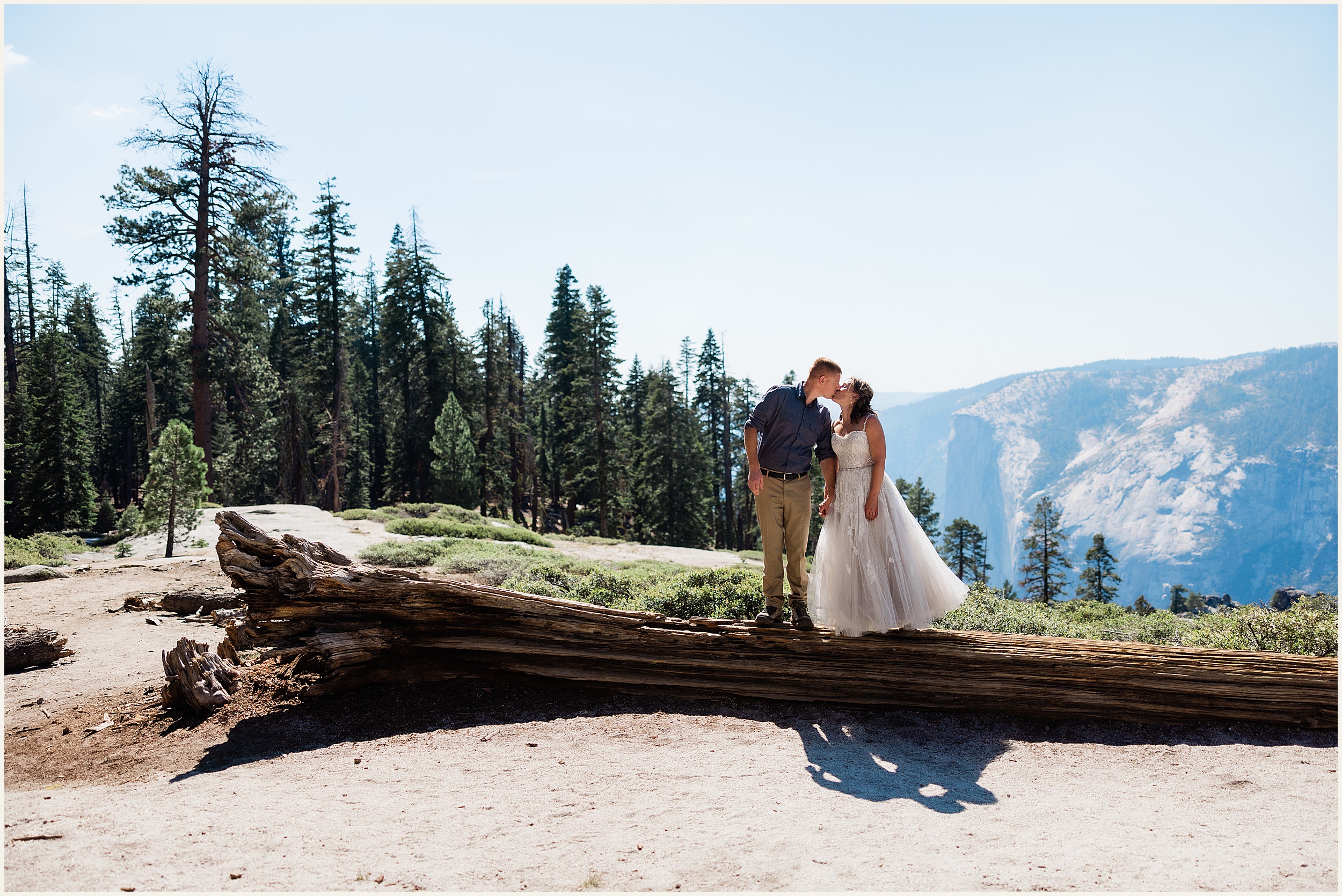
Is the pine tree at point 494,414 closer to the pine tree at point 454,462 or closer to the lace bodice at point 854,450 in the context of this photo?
the pine tree at point 454,462

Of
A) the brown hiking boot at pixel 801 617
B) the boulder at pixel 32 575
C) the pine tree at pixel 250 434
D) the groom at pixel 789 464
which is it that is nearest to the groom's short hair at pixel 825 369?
the groom at pixel 789 464

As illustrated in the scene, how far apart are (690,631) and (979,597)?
217 inches

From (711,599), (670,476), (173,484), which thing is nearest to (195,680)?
(711,599)

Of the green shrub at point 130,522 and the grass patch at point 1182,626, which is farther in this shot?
the green shrub at point 130,522

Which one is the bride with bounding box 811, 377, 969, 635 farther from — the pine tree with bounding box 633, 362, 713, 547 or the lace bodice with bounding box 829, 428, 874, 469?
the pine tree with bounding box 633, 362, 713, 547

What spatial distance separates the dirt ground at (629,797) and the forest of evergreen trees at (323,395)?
20013 millimetres

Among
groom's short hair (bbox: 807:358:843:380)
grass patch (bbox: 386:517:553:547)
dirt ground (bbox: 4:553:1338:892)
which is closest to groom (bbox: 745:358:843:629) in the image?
groom's short hair (bbox: 807:358:843:380)

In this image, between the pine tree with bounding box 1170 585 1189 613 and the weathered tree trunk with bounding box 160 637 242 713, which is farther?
the pine tree with bounding box 1170 585 1189 613

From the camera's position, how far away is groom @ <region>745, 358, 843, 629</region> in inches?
230

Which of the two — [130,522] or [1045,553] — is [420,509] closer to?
[130,522]

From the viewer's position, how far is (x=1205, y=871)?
10.5 ft

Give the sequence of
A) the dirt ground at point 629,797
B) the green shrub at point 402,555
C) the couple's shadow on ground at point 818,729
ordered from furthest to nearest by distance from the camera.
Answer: the green shrub at point 402,555 < the couple's shadow on ground at point 818,729 < the dirt ground at point 629,797

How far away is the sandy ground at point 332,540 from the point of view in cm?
1650

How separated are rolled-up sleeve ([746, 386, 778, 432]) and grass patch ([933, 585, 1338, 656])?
2.70 m
